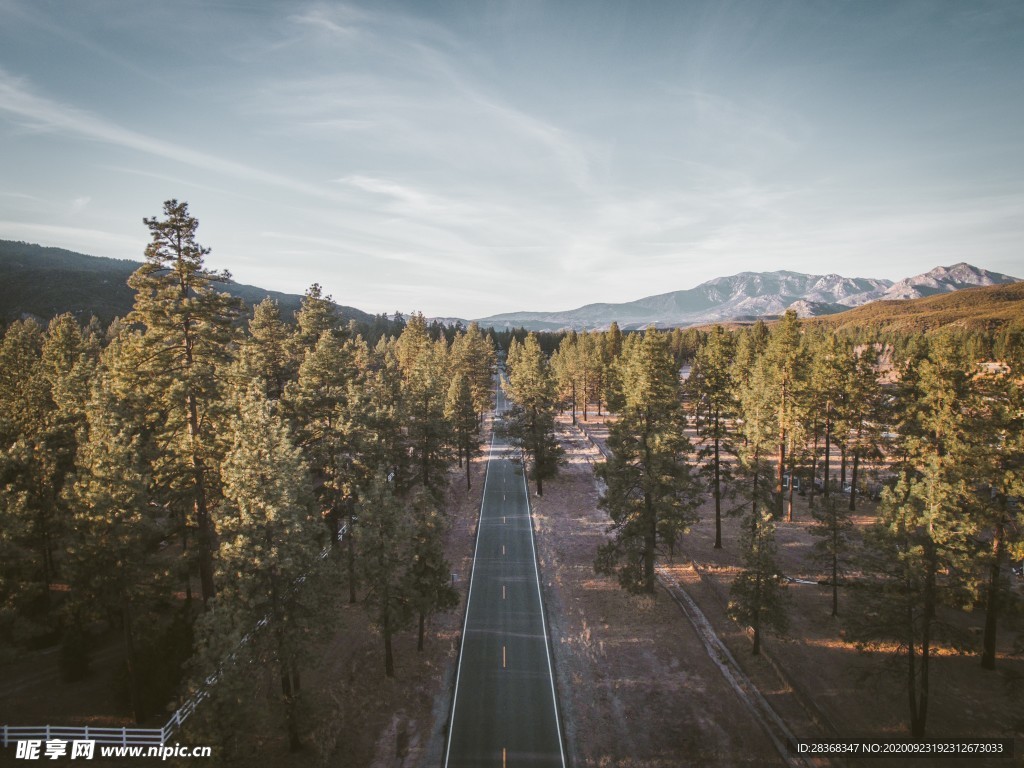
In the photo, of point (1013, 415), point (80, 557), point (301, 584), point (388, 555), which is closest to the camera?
point (80, 557)

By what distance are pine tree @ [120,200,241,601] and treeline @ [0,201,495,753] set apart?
0.25ft

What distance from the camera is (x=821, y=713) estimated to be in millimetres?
19656

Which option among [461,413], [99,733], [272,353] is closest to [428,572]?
[99,733]

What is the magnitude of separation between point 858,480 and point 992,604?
25.3 metres

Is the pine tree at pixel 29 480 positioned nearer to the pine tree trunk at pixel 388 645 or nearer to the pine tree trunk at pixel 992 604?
the pine tree trunk at pixel 388 645

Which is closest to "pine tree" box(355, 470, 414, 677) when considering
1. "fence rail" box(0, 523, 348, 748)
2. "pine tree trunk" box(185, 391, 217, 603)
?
"fence rail" box(0, 523, 348, 748)

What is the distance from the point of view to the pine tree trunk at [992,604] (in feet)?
68.0

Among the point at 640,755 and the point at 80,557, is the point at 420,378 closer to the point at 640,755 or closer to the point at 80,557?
the point at 80,557

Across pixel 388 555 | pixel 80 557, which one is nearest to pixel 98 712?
pixel 80 557

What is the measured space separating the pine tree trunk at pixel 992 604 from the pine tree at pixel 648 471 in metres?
12.6

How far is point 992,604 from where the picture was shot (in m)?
21.4

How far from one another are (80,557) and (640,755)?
2227cm

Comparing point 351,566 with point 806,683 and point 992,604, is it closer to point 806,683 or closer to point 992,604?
point 806,683

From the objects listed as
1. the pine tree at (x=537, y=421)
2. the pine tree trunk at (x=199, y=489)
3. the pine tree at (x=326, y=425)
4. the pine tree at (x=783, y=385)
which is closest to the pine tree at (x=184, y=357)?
the pine tree trunk at (x=199, y=489)
